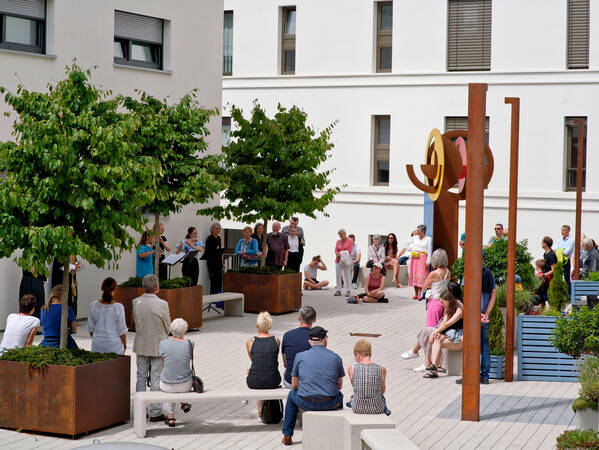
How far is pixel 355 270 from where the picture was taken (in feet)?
91.5

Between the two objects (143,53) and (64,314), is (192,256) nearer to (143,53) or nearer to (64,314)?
(143,53)

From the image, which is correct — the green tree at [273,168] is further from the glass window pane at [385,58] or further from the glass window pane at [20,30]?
the glass window pane at [385,58]

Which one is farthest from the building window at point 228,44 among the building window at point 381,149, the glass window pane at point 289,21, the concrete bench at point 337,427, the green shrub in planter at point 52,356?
the concrete bench at point 337,427

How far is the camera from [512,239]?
14.2m

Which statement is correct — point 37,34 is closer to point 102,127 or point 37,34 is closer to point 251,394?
point 102,127

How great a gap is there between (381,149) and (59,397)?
22793 mm

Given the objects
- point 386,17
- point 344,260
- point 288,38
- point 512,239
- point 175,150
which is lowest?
point 344,260

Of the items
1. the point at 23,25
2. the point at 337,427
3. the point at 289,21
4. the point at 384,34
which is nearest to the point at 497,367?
the point at 337,427

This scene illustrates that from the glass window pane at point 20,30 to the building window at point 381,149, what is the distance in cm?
1542

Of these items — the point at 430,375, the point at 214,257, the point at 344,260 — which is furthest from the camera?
the point at 344,260

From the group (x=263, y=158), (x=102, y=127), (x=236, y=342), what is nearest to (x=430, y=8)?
(x=263, y=158)

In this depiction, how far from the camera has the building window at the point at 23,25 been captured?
1902 centimetres

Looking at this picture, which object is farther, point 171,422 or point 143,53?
point 143,53

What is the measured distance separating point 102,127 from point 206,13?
12.5 meters
